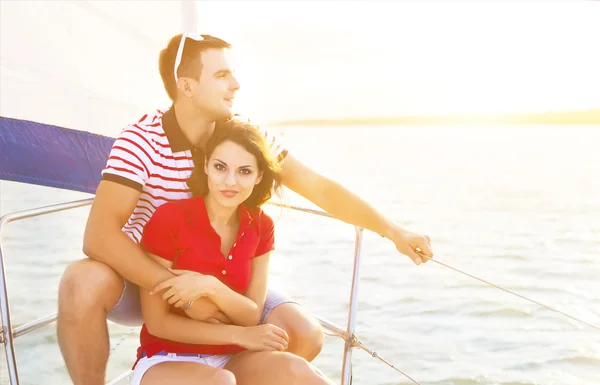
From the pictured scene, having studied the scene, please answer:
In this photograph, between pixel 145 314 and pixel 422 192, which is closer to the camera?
pixel 145 314

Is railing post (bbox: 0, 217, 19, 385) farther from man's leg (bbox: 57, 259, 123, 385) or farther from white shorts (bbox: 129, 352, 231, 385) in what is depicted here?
white shorts (bbox: 129, 352, 231, 385)

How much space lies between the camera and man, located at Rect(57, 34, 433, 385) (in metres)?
1.64

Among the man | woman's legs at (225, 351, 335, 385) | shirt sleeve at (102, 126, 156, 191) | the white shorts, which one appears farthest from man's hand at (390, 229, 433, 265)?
shirt sleeve at (102, 126, 156, 191)

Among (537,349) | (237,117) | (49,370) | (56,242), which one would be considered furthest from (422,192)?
(237,117)

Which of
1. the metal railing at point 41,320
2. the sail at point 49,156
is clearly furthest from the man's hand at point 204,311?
the sail at point 49,156

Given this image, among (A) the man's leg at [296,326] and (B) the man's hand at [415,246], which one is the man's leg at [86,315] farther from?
(B) the man's hand at [415,246]

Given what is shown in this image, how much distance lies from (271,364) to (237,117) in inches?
25.6

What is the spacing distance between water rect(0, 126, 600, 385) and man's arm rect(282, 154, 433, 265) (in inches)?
2.5

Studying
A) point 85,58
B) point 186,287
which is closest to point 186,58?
point 186,287

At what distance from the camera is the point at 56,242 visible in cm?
621

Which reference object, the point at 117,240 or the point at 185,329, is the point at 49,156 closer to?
the point at 117,240

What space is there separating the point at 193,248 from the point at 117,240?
0.58ft

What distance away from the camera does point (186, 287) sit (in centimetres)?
→ 159

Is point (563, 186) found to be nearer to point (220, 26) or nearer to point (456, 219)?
point (456, 219)
